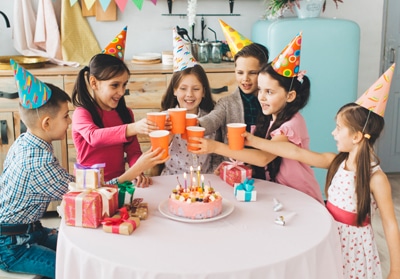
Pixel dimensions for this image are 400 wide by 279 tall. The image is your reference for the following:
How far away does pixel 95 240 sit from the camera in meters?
1.67

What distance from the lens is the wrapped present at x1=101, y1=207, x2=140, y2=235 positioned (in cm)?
170

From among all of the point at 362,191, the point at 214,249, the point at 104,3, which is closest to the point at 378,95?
the point at 362,191

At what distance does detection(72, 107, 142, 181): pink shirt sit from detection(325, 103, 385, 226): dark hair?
97cm

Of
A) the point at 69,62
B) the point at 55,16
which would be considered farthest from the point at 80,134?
the point at 55,16

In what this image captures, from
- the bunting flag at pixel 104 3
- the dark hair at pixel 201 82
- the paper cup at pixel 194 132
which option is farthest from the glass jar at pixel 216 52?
the paper cup at pixel 194 132

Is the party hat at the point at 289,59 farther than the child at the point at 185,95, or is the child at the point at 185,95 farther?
the child at the point at 185,95

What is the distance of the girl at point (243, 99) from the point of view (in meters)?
2.66

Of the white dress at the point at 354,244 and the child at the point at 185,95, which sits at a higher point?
the child at the point at 185,95

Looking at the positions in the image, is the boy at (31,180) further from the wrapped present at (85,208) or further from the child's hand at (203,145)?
the child's hand at (203,145)

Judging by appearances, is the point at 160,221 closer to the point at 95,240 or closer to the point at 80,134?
the point at 95,240

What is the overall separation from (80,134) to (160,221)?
893 mm

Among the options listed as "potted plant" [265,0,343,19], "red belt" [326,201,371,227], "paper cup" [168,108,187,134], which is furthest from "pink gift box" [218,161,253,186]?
"potted plant" [265,0,343,19]

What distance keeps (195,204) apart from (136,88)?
2165mm

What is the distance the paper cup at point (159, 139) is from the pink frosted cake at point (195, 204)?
192 millimetres
